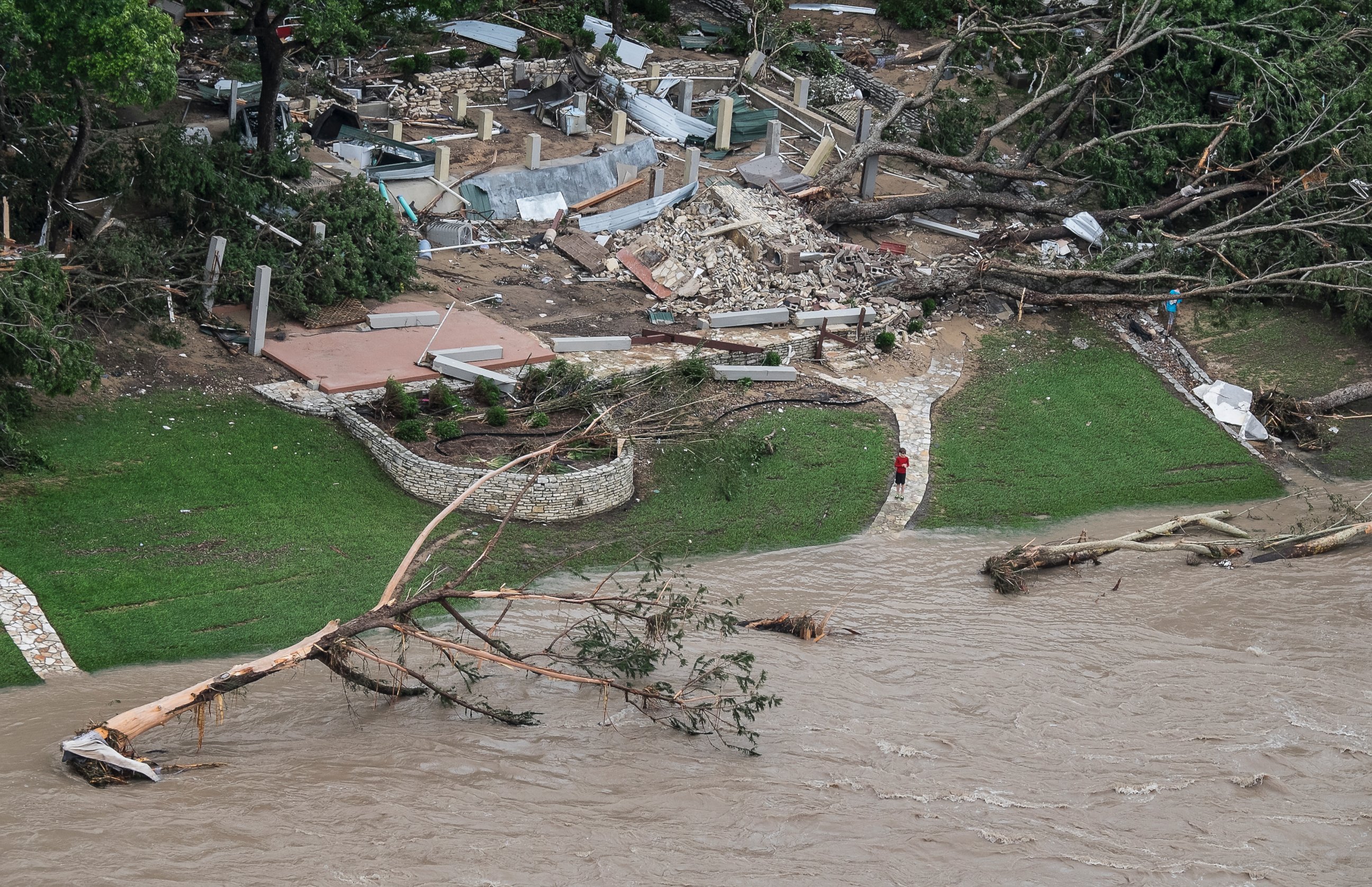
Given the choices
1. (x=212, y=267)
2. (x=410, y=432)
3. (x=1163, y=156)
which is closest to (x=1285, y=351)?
(x=1163, y=156)

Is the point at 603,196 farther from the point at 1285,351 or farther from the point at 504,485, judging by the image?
the point at 1285,351

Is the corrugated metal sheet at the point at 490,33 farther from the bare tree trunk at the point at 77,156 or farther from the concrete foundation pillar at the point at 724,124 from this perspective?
the bare tree trunk at the point at 77,156

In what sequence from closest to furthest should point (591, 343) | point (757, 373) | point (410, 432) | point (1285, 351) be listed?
point (410, 432) < point (591, 343) < point (757, 373) < point (1285, 351)

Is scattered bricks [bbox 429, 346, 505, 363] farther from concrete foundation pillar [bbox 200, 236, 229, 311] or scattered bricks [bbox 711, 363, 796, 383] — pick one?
scattered bricks [bbox 711, 363, 796, 383]

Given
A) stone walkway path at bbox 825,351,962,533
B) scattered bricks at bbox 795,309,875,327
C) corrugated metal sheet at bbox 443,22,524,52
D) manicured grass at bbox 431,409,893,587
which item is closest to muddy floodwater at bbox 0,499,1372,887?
manicured grass at bbox 431,409,893,587

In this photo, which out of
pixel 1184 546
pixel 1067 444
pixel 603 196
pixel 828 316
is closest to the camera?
pixel 1184 546

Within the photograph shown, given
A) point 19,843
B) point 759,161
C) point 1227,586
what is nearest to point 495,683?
point 19,843

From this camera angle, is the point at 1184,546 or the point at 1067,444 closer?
the point at 1184,546
